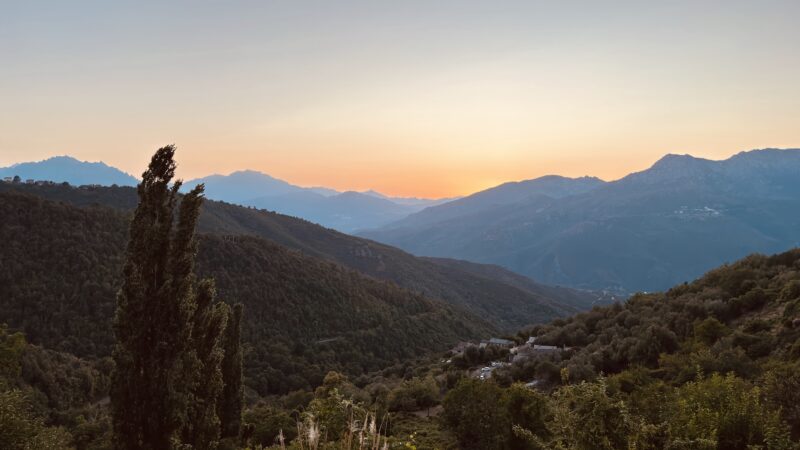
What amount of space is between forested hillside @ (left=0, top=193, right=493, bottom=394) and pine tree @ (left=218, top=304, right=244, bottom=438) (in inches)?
1082

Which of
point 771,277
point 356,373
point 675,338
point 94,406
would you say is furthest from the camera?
point 356,373

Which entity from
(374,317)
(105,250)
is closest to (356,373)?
(374,317)

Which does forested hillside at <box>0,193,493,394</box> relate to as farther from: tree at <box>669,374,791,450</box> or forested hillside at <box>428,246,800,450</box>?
tree at <box>669,374,791,450</box>

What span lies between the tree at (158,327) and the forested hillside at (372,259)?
97.5 metres

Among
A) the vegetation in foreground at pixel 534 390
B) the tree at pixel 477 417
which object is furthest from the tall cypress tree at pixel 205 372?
the tree at pixel 477 417

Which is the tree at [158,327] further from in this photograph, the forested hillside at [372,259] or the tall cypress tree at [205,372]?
the forested hillside at [372,259]

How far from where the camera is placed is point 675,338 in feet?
74.7

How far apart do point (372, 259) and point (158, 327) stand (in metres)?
120

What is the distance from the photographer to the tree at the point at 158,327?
34.8ft

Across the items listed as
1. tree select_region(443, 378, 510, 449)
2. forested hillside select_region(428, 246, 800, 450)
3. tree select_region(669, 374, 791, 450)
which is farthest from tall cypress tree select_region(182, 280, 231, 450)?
tree select_region(669, 374, 791, 450)

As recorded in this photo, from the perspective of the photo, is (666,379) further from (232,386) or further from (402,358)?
(402,358)

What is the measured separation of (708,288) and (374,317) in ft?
156

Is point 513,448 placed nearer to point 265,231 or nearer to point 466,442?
point 466,442

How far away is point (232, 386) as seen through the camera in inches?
834
